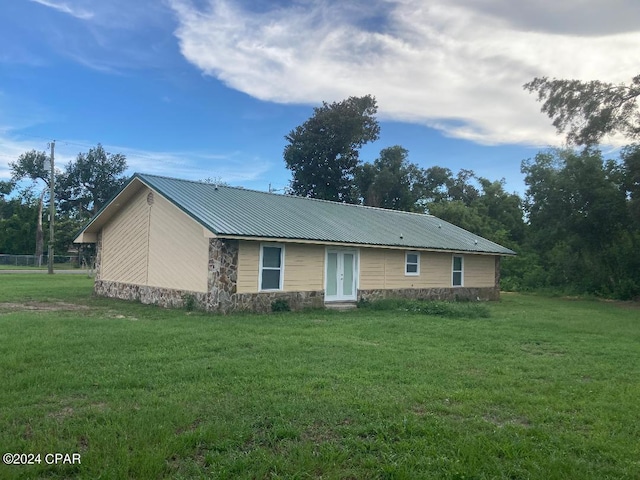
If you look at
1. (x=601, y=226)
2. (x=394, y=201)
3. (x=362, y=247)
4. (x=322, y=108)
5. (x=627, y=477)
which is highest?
(x=322, y=108)

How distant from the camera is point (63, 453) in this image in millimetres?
3951

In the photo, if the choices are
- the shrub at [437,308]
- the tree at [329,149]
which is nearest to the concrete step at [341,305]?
the shrub at [437,308]

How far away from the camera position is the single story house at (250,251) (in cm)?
1417

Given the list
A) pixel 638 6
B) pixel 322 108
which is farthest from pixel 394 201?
pixel 638 6

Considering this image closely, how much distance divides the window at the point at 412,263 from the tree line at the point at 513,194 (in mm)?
8348

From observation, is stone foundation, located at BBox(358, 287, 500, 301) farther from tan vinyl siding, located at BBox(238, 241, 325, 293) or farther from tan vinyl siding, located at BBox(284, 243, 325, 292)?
tan vinyl siding, located at BBox(238, 241, 325, 293)

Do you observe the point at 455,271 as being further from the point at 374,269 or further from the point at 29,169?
the point at 29,169

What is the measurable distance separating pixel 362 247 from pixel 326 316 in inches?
161

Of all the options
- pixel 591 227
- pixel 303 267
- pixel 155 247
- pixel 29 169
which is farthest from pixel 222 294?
pixel 29 169

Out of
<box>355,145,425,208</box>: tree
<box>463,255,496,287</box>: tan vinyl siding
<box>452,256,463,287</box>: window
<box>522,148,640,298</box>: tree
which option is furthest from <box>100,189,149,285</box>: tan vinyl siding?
<box>355,145,425,208</box>: tree

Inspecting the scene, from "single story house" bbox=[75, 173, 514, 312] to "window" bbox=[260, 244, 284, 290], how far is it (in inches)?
1.2

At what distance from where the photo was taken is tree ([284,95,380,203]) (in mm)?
43188

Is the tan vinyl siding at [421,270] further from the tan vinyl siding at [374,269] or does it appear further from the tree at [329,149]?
the tree at [329,149]

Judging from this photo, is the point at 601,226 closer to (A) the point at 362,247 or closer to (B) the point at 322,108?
(A) the point at 362,247
